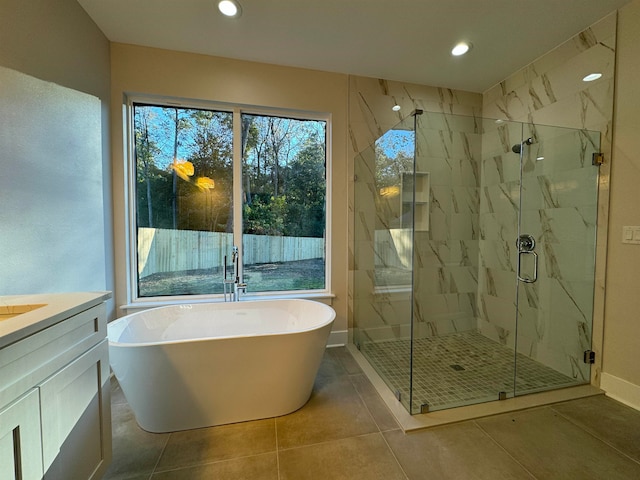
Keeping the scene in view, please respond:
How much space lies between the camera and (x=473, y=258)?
9.58 feet

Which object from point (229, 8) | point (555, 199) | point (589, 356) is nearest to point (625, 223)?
point (555, 199)

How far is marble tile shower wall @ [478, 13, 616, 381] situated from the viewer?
2035mm

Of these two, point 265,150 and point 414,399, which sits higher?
point 265,150

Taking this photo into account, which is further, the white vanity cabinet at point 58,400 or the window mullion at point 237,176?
the window mullion at point 237,176

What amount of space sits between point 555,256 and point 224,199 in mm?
3154

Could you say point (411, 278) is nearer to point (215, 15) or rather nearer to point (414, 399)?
point (414, 399)

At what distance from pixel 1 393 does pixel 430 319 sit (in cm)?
290

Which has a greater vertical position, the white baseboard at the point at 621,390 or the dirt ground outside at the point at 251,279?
the dirt ground outside at the point at 251,279

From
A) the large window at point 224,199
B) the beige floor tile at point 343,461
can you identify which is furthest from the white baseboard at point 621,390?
the large window at point 224,199

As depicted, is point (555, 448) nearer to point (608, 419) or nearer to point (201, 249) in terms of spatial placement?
point (608, 419)

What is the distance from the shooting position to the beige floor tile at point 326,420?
5.09ft

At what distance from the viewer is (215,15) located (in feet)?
6.31

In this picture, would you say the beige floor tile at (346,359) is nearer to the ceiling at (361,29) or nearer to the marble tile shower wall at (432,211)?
the marble tile shower wall at (432,211)

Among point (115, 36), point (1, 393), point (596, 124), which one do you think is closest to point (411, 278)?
point (596, 124)
